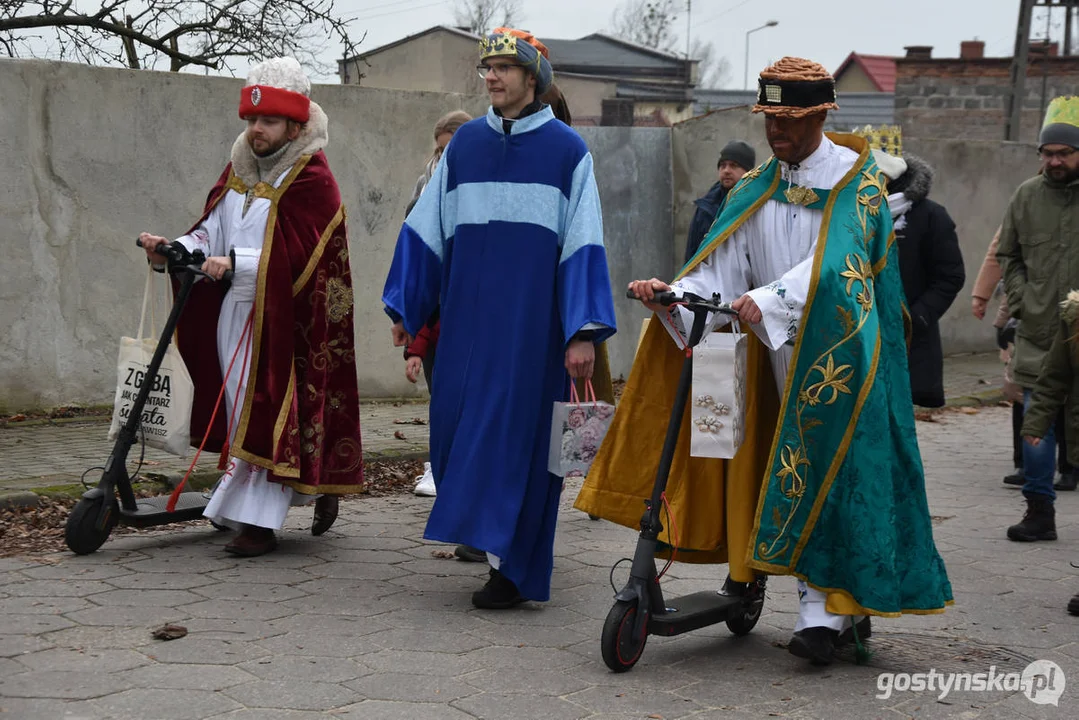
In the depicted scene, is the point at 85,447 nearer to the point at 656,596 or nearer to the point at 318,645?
the point at 318,645

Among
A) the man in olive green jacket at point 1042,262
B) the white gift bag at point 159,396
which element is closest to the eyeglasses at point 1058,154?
the man in olive green jacket at point 1042,262

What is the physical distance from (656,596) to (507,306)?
4.51 feet

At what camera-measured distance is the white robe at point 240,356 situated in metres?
6.12

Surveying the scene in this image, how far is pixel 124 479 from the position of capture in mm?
6125

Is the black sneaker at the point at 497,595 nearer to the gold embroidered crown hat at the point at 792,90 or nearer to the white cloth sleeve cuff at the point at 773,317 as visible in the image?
the white cloth sleeve cuff at the point at 773,317

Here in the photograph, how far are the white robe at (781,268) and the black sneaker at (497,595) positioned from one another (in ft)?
3.77

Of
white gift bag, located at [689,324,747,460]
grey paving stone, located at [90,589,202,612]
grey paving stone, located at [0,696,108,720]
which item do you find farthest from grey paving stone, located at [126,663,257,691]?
white gift bag, located at [689,324,747,460]

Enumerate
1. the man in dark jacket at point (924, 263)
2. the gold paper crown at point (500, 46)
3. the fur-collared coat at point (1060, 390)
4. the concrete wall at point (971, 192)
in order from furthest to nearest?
the concrete wall at point (971, 192), the man in dark jacket at point (924, 263), the fur-collared coat at point (1060, 390), the gold paper crown at point (500, 46)

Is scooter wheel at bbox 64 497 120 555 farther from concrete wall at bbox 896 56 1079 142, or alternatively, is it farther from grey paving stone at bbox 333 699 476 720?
concrete wall at bbox 896 56 1079 142

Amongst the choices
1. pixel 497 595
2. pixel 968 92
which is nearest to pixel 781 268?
pixel 497 595

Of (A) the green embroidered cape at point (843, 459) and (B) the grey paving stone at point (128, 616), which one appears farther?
(B) the grey paving stone at point (128, 616)

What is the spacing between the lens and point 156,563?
19.3ft

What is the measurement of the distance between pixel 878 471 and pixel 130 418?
320cm

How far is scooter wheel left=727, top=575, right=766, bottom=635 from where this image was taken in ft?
16.2
